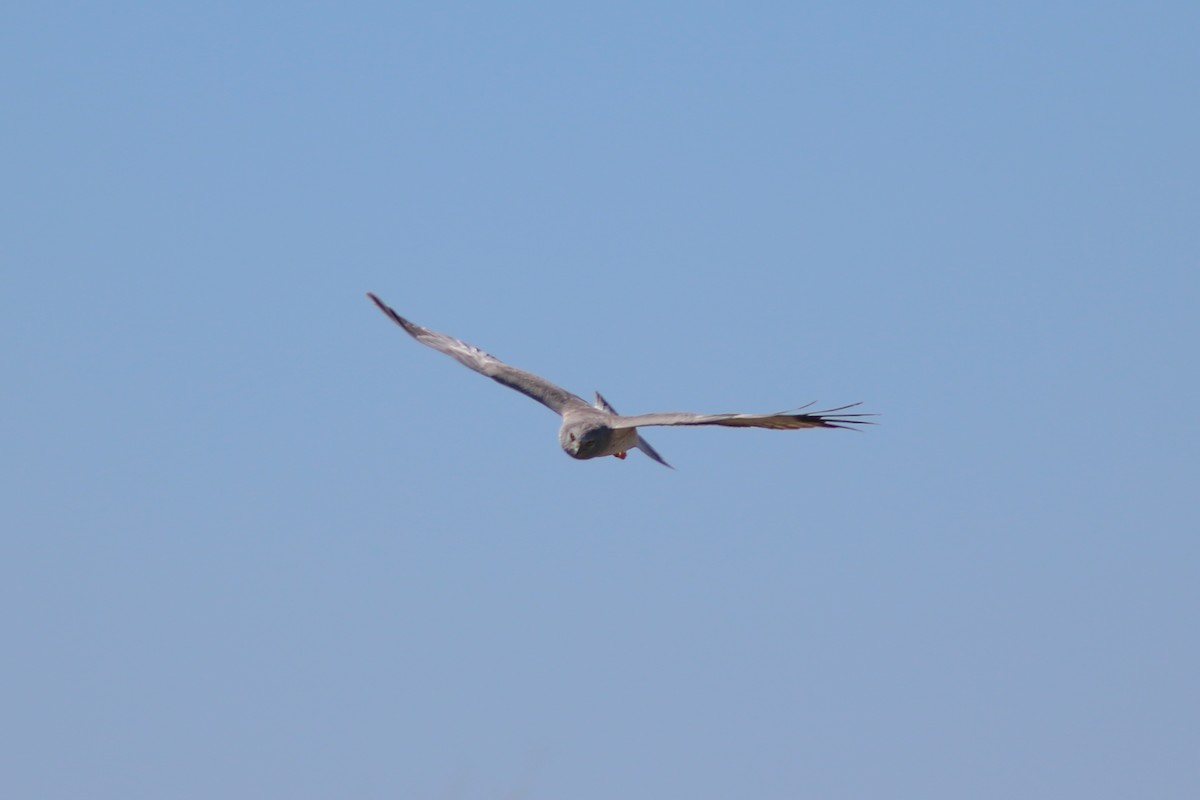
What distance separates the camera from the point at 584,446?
35.4 metres

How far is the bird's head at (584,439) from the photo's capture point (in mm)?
35312

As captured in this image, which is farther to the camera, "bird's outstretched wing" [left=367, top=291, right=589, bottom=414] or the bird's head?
"bird's outstretched wing" [left=367, top=291, right=589, bottom=414]

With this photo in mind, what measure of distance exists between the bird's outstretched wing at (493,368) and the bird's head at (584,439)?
3.03 metres

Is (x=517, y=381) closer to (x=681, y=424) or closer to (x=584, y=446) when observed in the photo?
(x=584, y=446)

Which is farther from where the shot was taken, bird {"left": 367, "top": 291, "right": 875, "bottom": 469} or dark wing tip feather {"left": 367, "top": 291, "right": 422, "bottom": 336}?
dark wing tip feather {"left": 367, "top": 291, "right": 422, "bottom": 336}

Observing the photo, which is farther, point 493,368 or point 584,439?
point 493,368

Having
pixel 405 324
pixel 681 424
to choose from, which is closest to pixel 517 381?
pixel 405 324

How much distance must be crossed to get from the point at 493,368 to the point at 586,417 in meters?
5.90

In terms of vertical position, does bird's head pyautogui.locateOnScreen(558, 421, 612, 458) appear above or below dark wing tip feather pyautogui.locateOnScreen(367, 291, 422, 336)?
below

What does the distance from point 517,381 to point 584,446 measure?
602 centimetres

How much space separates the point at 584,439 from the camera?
116 feet

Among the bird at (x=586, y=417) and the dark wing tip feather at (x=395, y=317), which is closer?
the bird at (x=586, y=417)

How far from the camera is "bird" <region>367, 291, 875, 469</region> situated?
30.4m

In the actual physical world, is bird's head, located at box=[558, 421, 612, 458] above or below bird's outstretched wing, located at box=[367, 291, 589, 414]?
below
